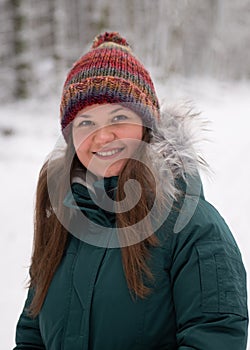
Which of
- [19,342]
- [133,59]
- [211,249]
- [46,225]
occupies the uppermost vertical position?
[133,59]

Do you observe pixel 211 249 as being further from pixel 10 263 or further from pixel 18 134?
pixel 18 134

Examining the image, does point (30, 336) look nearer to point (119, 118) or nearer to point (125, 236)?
point (125, 236)

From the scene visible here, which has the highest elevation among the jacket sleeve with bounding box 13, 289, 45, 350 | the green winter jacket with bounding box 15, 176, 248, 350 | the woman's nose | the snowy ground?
the woman's nose

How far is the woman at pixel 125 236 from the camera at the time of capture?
1.67 m

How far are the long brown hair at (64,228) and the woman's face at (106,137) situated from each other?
2.3 inches

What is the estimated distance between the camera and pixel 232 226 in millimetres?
6246

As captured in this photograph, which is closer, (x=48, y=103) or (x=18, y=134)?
(x=18, y=134)

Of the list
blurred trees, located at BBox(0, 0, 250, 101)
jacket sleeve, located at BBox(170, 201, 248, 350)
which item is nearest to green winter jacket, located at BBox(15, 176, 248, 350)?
jacket sleeve, located at BBox(170, 201, 248, 350)

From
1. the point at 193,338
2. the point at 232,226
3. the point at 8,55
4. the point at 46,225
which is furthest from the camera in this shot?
the point at 8,55

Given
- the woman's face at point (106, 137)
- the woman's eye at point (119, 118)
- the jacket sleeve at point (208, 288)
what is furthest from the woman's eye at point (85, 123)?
the jacket sleeve at point (208, 288)

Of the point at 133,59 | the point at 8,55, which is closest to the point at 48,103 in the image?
the point at 8,55

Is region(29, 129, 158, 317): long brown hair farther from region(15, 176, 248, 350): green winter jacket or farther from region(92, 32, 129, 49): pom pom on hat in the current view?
region(92, 32, 129, 49): pom pom on hat

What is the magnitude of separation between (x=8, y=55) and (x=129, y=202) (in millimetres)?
16873

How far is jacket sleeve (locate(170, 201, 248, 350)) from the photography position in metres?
1.61
